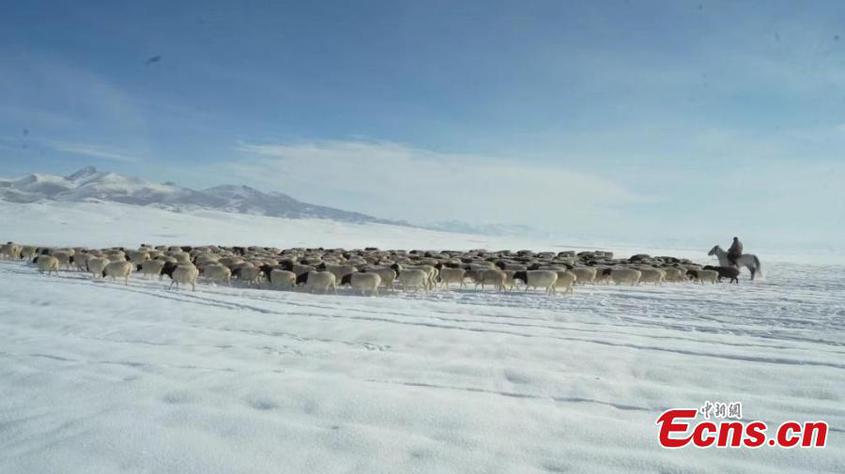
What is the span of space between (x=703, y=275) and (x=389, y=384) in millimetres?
19184

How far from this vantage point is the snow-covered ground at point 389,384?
404cm

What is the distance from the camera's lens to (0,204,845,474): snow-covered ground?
4035 mm

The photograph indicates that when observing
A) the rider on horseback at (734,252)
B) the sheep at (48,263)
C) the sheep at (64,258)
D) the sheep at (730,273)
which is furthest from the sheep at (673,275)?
the sheep at (64,258)

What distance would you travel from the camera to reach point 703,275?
70.5ft

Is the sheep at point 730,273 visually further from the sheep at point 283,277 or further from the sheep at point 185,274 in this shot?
the sheep at point 185,274

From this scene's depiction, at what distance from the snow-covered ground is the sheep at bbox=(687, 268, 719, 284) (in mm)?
9299

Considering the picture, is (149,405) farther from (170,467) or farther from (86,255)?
(86,255)

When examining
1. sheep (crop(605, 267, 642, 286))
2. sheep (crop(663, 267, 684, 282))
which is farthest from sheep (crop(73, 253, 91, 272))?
sheep (crop(663, 267, 684, 282))

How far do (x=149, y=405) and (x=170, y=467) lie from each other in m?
1.26

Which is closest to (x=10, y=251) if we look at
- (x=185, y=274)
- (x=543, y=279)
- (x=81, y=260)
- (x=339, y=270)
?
(x=81, y=260)

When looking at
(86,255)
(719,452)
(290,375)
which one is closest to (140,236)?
(86,255)

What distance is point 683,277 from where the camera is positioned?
72.3ft

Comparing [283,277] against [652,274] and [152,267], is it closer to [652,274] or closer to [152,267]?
[152,267]

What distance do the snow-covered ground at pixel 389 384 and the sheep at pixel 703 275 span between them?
930 cm
